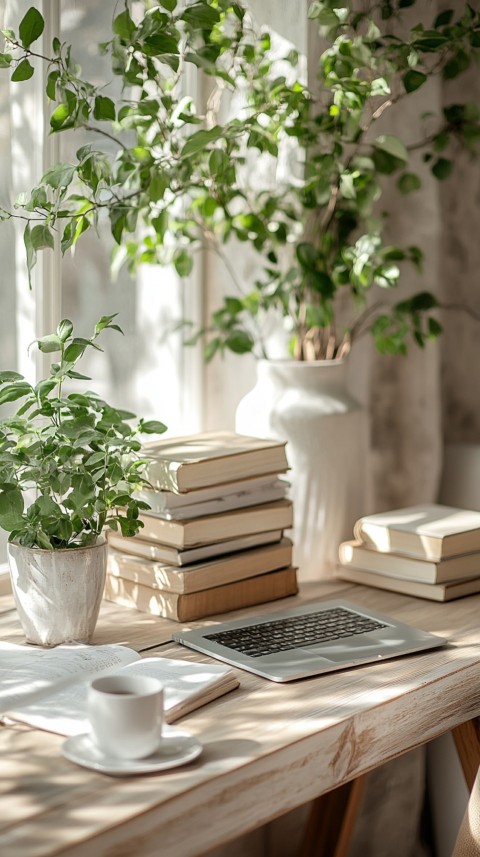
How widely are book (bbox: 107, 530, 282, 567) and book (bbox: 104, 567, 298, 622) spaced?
0.04 meters

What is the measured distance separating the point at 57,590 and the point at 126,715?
1.20 feet

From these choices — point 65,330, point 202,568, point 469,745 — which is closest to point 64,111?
point 65,330

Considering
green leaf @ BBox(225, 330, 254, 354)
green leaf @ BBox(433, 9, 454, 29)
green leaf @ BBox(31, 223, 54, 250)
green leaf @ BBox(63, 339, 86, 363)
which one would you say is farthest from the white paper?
green leaf @ BBox(433, 9, 454, 29)

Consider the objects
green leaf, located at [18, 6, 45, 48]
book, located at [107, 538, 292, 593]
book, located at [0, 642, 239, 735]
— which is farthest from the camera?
book, located at [107, 538, 292, 593]

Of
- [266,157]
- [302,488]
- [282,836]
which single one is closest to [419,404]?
[302,488]

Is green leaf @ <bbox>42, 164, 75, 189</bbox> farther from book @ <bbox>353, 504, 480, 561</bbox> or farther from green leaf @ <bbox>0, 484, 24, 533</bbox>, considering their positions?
book @ <bbox>353, 504, 480, 561</bbox>

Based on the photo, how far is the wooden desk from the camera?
948mm

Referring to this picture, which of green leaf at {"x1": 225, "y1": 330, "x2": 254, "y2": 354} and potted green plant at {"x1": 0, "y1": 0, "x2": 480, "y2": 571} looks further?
green leaf at {"x1": 225, "y1": 330, "x2": 254, "y2": 354}

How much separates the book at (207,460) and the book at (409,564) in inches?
Result: 8.1

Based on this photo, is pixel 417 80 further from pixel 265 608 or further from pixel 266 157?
pixel 265 608

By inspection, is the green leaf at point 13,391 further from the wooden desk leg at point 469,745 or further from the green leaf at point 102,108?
the wooden desk leg at point 469,745

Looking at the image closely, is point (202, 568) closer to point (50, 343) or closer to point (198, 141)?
point (50, 343)

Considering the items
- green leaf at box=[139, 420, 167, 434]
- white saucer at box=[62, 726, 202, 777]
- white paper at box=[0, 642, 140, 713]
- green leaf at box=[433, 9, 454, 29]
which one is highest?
green leaf at box=[433, 9, 454, 29]

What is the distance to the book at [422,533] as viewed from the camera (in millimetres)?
1651
